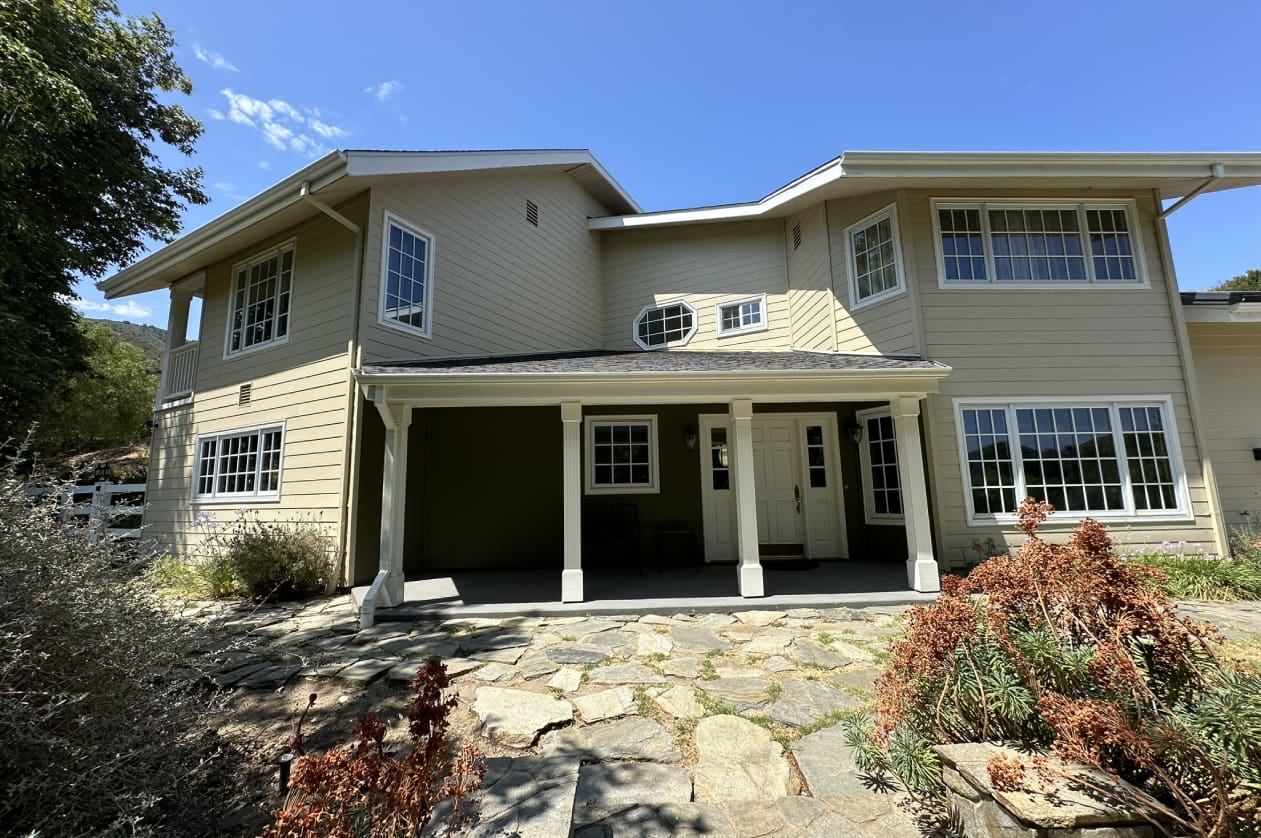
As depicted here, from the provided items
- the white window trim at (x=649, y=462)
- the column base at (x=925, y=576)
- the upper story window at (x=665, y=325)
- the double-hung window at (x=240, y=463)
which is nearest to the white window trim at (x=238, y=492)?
the double-hung window at (x=240, y=463)

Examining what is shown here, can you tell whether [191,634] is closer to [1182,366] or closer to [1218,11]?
[1182,366]

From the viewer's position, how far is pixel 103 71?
9.80 meters

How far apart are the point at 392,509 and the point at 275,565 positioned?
73.5 inches

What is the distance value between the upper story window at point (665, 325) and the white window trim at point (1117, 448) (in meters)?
4.69

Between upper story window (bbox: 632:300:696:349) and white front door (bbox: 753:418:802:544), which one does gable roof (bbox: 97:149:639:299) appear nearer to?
upper story window (bbox: 632:300:696:349)

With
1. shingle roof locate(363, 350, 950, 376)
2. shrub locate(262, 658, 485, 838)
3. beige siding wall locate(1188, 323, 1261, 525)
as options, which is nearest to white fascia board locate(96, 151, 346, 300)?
shingle roof locate(363, 350, 950, 376)

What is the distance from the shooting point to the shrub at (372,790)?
1.45m

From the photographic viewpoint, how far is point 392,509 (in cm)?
585

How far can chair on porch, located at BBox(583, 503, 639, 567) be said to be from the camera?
789 centimetres

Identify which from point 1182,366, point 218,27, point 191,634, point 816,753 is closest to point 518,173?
point 218,27

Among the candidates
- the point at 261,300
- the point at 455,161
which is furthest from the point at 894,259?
the point at 261,300

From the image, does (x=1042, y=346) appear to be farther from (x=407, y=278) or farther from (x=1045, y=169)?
(x=407, y=278)

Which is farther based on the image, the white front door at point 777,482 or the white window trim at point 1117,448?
the white front door at point 777,482

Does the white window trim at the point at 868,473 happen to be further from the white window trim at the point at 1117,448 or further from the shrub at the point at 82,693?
the shrub at the point at 82,693
